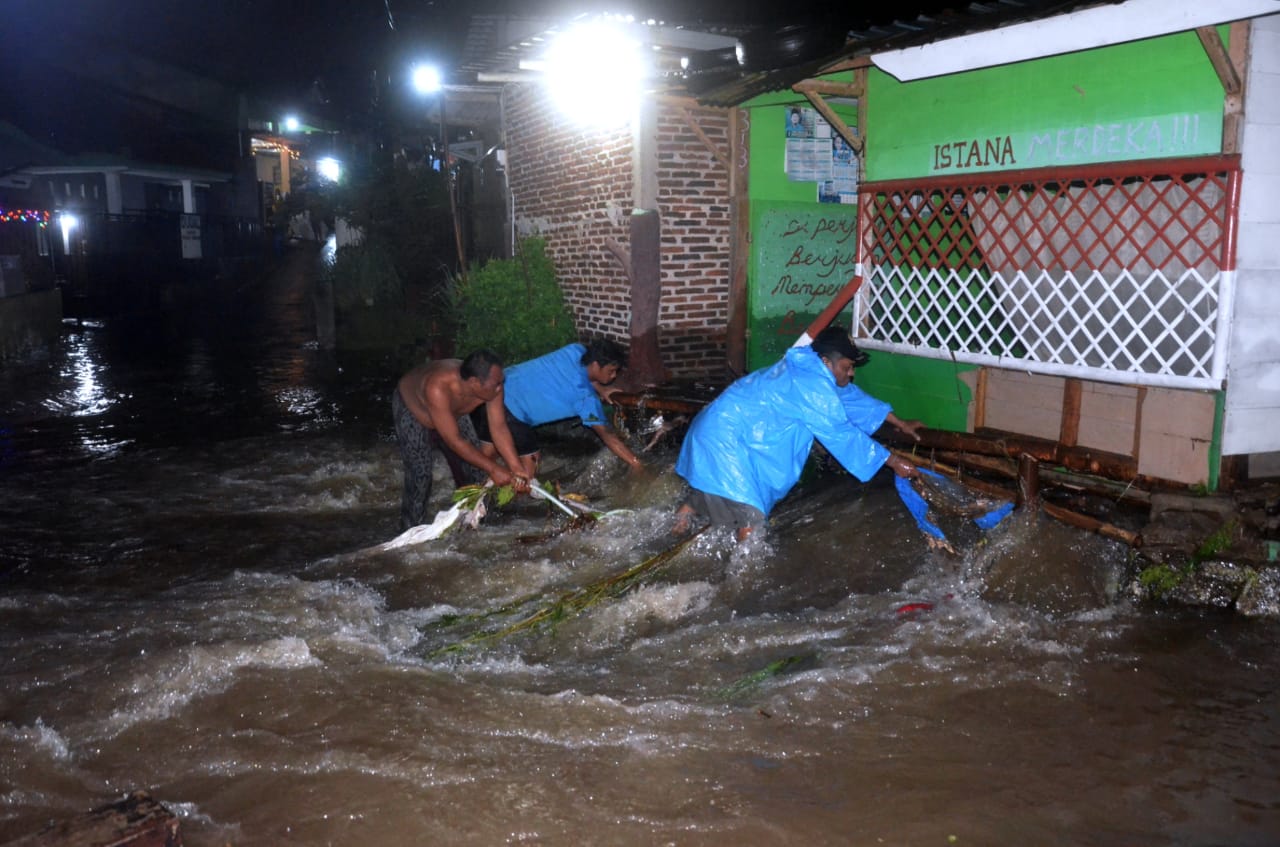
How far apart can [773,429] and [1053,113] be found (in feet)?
10.3

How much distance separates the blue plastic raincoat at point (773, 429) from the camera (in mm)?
5926

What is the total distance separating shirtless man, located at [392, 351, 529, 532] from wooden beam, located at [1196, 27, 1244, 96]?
185 inches

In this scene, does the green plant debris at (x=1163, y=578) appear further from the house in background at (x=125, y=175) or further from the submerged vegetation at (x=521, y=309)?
the house in background at (x=125, y=175)

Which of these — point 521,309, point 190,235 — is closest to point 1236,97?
point 521,309

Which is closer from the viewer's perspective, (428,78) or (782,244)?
(782,244)

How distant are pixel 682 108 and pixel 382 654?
6.94 metres

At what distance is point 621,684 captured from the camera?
4.92 meters

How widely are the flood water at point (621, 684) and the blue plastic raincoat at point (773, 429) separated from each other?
1.47 ft

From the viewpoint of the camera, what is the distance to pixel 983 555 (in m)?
5.96

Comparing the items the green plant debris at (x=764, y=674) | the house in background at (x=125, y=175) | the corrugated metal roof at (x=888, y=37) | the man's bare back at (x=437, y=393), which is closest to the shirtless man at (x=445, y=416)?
the man's bare back at (x=437, y=393)

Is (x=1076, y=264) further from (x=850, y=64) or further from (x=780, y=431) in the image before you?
(x=850, y=64)

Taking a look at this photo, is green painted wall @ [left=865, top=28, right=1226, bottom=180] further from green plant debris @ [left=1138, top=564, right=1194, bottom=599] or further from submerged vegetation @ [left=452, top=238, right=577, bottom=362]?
submerged vegetation @ [left=452, top=238, right=577, bottom=362]

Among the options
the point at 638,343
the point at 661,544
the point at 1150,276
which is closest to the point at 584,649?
the point at 661,544

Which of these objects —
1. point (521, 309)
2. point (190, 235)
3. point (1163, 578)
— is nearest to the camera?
point (1163, 578)
